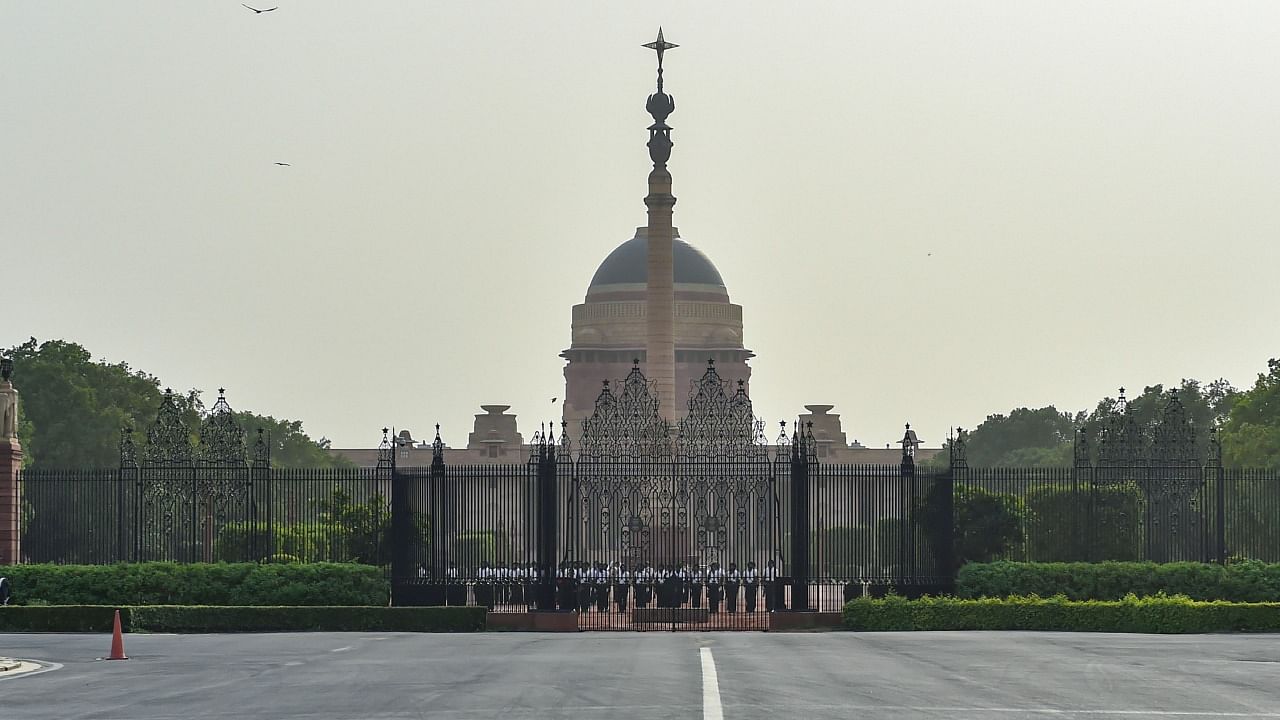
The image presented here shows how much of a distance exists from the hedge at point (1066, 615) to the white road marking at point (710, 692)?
1097 cm

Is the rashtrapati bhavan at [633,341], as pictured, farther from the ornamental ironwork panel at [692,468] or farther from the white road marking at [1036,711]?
the white road marking at [1036,711]

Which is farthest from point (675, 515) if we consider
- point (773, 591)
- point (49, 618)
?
point (49, 618)

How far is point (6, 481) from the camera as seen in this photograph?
142 ft

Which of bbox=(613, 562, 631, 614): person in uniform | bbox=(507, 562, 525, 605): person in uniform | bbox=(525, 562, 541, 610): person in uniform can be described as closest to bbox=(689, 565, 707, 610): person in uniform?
bbox=(613, 562, 631, 614): person in uniform

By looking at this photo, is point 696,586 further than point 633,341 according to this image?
No

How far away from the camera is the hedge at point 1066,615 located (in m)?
38.0

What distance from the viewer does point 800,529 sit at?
41.7m

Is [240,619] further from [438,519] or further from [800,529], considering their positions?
[800,529]

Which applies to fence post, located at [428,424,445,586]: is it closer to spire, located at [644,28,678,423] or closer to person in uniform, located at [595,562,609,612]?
person in uniform, located at [595,562,609,612]

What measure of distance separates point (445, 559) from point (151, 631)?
6031 millimetres

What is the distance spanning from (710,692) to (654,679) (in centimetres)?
204

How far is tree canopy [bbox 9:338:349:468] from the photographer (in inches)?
3187

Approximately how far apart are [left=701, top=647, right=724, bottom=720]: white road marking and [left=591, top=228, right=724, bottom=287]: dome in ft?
373

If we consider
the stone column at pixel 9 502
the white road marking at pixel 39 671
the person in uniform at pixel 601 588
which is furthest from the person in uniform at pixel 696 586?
the white road marking at pixel 39 671
